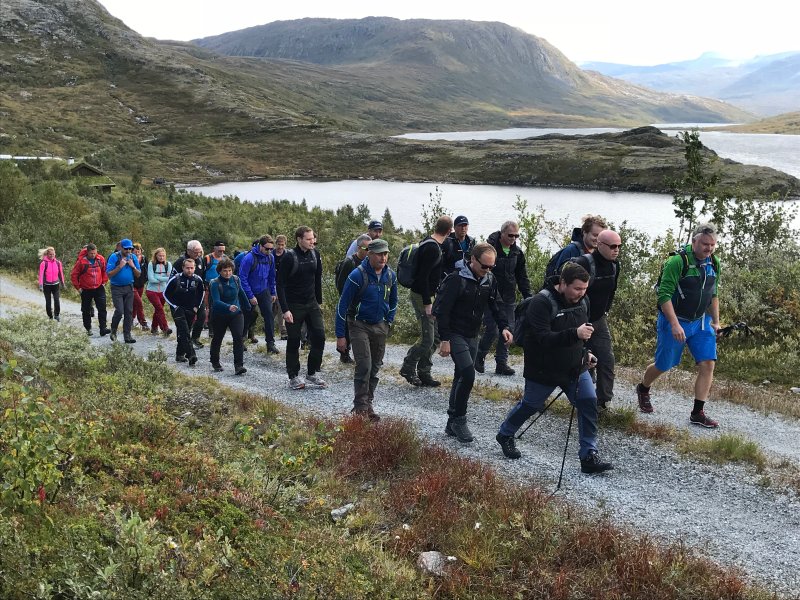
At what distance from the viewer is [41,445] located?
409 cm

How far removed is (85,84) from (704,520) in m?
162

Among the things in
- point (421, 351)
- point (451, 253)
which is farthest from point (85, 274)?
→ point (451, 253)

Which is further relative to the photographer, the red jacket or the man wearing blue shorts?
the red jacket

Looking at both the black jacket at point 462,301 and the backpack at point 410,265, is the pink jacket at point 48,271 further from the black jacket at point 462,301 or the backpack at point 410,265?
the black jacket at point 462,301

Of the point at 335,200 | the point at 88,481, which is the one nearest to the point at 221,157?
the point at 335,200

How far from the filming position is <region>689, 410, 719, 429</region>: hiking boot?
7742 millimetres

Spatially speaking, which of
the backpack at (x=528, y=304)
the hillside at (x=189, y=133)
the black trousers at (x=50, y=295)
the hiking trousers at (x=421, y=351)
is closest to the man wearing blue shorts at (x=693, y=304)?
the backpack at (x=528, y=304)

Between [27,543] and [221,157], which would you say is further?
[221,157]

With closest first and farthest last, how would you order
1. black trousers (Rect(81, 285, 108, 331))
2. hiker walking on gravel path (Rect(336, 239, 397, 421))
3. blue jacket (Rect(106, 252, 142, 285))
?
hiker walking on gravel path (Rect(336, 239, 397, 421)), blue jacket (Rect(106, 252, 142, 285)), black trousers (Rect(81, 285, 108, 331))

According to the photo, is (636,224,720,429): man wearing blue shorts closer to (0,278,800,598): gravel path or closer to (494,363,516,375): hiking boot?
(0,278,800,598): gravel path

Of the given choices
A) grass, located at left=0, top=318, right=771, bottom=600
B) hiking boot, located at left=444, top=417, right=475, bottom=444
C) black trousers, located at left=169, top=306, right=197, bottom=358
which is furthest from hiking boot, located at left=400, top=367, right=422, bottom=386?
black trousers, located at left=169, top=306, right=197, bottom=358

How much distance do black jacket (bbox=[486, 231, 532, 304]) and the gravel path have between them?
1698 millimetres

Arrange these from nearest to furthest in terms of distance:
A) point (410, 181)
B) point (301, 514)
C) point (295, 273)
→ point (301, 514), point (295, 273), point (410, 181)

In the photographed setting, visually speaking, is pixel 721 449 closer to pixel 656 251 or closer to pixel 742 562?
pixel 742 562
